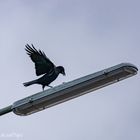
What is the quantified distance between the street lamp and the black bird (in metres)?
0.89

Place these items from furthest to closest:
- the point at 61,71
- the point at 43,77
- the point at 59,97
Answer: the point at 61,71
the point at 43,77
the point at 59,97

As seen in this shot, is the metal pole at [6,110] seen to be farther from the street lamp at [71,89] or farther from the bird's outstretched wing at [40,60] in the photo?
the bird's outstretched wing at [40,60]

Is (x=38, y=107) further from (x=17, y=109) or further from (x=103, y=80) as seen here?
(x=103, y=80)

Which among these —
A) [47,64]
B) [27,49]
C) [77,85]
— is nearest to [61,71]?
[47,64]

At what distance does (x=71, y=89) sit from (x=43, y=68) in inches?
70.4

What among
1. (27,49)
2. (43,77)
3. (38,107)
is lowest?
(38,107)

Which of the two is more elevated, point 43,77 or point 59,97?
point 43,77

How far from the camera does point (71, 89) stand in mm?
6172

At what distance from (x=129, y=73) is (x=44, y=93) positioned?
3.53ft

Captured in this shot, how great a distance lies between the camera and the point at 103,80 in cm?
620

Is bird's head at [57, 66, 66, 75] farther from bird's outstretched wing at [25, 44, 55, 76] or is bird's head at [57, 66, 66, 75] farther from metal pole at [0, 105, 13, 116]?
metal pole at [0, 105, 13, 116]

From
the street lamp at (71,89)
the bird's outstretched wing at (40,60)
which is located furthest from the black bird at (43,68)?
the street lamp at (71,89)

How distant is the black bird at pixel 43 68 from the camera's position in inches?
294

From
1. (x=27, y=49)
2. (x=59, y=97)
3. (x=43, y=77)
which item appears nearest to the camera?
(x=59, y=97)
